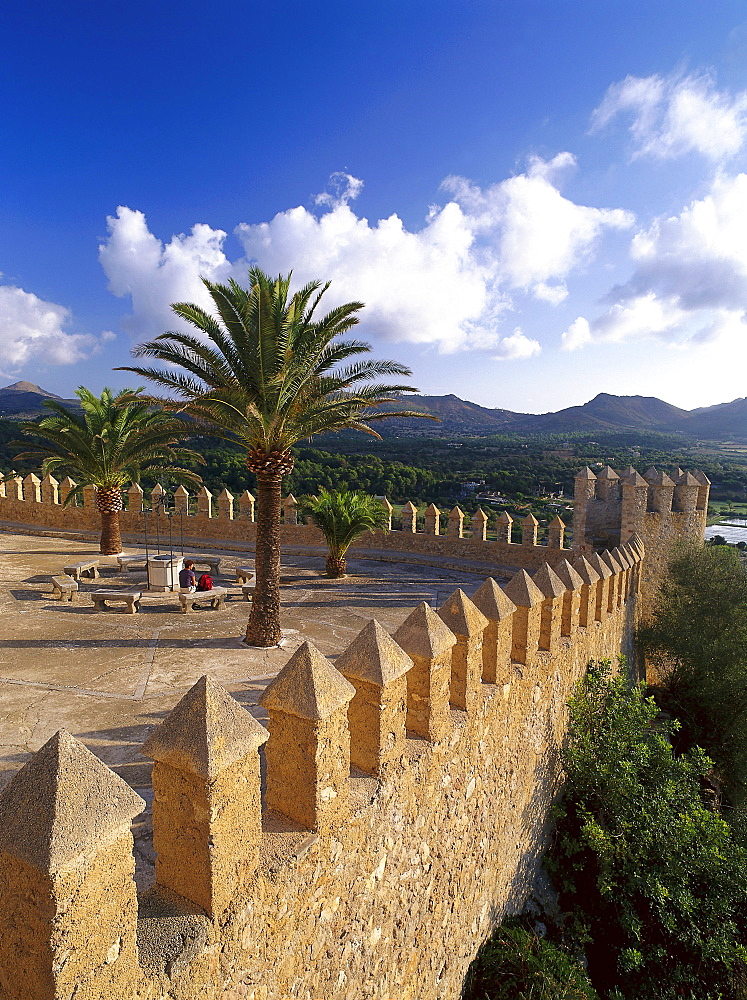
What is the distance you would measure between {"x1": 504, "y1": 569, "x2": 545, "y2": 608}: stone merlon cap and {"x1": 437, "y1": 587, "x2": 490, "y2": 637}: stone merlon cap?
104 cm

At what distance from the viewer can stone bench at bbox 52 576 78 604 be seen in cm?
854

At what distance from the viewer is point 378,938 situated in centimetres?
314

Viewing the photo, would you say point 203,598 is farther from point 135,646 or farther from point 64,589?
point 64,589

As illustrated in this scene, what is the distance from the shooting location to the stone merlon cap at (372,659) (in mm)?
2959

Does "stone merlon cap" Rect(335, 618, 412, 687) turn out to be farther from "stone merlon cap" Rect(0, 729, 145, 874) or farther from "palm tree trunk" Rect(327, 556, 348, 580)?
"palm tree trunk" Rect(327, 556, 348, 580)

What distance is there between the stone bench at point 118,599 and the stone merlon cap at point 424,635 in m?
5.85

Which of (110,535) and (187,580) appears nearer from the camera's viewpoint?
(187,580)

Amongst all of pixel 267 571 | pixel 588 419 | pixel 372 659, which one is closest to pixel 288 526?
pixel 267 571

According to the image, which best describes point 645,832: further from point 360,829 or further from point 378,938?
point 360,829

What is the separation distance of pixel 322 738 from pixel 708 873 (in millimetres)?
5534

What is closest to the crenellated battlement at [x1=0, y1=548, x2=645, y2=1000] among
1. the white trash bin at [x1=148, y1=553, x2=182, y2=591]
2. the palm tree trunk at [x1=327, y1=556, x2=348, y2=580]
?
the white trash bin at [x1=148, y1=553, x2=182, y2=591]

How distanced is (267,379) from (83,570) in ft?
19.8

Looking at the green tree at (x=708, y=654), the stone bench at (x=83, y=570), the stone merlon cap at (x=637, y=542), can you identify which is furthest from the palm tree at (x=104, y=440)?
the green tree at (x=708, y=654)

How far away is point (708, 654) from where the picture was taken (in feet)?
33.5
